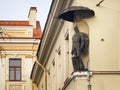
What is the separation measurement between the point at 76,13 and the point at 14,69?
27294mm

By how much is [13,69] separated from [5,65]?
0.82 metres

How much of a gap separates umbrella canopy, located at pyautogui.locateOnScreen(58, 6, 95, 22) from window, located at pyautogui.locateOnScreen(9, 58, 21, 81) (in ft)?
87.2

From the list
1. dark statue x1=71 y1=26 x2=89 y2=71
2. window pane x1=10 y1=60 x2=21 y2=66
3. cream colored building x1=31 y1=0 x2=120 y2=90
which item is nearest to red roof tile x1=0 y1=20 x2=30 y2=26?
window pane x1=10 y1=60 x2=21 y2=66

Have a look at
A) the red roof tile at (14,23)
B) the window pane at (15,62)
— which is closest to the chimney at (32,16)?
the red roof tile at (14,23)

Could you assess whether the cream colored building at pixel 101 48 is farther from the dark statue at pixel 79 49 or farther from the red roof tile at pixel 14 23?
the red roof tile at pixel 14 23

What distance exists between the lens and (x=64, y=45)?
22.3 meters

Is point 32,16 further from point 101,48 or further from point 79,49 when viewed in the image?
point 79,49

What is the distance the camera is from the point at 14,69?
44344mm

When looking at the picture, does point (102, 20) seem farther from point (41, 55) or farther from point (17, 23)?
point (17, 23)

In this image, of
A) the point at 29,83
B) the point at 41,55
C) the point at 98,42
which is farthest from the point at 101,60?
the point at 29,83

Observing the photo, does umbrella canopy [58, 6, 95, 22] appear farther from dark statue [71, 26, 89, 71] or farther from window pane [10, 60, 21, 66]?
window pane [10, 60, 21, 66]

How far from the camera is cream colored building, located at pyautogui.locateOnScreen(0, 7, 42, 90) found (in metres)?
43.6

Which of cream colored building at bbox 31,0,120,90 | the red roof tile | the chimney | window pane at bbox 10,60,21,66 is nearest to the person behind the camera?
cream colored building at bbox 31,0,120,90

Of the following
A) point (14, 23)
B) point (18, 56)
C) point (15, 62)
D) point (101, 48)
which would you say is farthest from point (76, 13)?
point (14, 23)
